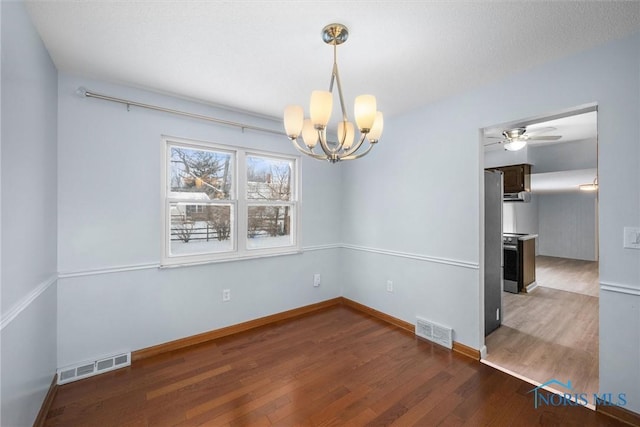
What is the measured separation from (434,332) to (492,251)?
45.7 inches

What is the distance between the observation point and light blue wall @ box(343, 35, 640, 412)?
1.78m

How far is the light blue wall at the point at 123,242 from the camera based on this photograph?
2227mm

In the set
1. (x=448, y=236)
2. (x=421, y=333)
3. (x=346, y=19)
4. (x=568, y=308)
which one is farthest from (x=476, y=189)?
(x=568, y=308)

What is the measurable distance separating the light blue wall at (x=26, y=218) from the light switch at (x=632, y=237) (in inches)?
140

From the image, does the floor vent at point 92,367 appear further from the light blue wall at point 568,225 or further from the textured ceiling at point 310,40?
the light blue wall at point 568,225

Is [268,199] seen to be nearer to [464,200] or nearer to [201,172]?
[201,172]

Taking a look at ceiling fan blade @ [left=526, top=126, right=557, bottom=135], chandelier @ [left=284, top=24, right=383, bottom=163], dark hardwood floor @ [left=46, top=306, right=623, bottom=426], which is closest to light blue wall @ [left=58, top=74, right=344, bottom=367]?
dark hardwood floor @ [left=46, top=306, right=623, bottom=426]

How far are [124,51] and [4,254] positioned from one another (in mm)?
1526

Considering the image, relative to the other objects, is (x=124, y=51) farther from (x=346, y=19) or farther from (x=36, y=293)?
(x=36, y=293)

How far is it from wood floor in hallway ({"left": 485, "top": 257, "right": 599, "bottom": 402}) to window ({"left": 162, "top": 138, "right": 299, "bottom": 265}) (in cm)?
260

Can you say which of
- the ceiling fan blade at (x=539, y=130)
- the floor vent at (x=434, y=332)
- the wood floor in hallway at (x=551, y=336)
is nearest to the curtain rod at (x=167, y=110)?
the floor vent at (x=434, y=332)

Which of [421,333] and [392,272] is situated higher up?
[392,272]

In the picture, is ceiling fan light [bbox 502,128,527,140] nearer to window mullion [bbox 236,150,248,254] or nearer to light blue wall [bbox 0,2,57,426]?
window mullion [bbox 236,150,248,254]

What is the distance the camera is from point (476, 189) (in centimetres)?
256
